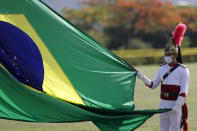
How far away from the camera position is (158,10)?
41.2 metres

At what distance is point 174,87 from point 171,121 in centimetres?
44

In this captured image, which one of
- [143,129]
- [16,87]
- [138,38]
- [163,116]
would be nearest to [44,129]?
[143,129]

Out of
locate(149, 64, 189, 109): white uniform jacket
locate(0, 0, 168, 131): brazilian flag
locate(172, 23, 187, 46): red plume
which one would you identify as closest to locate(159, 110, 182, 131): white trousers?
locate(149, 64, 189, 109): white uniform jacket

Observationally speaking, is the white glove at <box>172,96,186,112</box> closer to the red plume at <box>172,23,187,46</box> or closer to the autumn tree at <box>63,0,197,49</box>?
the red plume at <box>172,23,187,46</box>

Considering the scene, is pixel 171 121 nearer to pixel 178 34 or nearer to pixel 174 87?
pixel 174 87

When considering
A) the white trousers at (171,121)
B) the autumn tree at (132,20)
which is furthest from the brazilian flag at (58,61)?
the autumn tree at (132,20)

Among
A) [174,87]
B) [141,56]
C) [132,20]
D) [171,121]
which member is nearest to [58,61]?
[174,87]

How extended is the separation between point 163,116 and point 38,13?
2.25m

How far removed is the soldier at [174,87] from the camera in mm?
5688

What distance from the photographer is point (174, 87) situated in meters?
5.73

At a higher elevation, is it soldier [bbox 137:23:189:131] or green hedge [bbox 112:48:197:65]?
green hedge [bbox 112:48:197:65]

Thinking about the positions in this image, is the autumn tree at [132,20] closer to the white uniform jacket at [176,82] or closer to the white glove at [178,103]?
the white uniform jacket at [176,82]

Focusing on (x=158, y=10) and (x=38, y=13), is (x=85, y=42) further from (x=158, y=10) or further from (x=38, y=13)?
(x=158, y=10)

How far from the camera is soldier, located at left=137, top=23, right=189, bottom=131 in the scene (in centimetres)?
569
